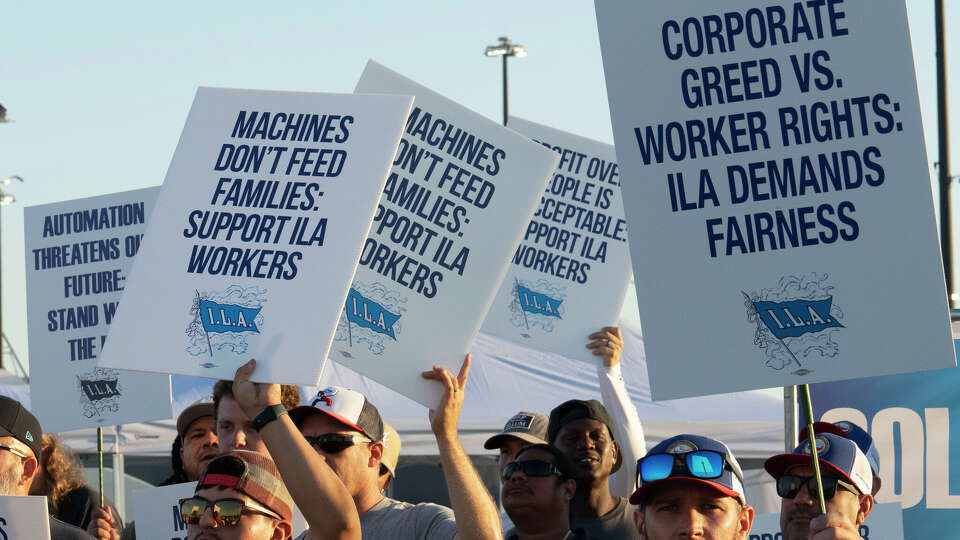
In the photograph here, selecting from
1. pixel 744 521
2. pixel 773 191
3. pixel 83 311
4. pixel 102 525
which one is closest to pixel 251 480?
pixel 744 521

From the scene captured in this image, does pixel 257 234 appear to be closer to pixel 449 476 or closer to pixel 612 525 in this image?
pixel 449 476

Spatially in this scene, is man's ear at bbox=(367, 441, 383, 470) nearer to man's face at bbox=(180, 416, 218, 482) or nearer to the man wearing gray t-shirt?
the man wearing gray t-shirt

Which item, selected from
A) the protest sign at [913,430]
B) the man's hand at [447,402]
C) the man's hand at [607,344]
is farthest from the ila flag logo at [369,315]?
the protest sign at [913,430]

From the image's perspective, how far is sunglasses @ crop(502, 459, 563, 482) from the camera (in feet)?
16.8

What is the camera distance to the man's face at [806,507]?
4.18m

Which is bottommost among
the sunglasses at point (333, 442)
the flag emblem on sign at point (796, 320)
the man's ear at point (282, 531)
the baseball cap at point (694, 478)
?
the man's ear at point (282, 531)

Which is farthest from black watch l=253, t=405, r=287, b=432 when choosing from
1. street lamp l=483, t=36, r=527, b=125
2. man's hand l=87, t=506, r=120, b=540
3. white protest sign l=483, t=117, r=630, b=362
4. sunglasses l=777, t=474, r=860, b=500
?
street lamp l=483, t=36, r=527, b=125

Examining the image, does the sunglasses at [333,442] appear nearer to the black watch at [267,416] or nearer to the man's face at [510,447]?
the black watch at [267,416]

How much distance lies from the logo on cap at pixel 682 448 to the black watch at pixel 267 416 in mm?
1041

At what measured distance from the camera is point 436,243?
4789mm

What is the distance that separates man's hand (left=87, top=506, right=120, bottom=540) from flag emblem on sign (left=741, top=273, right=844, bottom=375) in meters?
3.31

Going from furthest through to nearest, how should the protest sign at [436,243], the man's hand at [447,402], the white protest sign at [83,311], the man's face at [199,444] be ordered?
the white protest sign at [83,311] < the man's face at [199,444] < the protest sign at [436,243] < the man's hand at [447,402]

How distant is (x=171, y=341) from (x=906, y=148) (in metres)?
2.14

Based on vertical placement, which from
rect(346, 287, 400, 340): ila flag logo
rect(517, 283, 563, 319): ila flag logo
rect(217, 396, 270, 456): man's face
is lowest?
rect(217, 396, 270, 456): man's face
